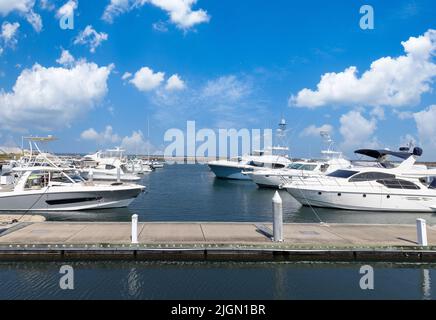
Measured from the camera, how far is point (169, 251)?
518 inches

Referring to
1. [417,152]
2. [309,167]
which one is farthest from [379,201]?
[309,167]

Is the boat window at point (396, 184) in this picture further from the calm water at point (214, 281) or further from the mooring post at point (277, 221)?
the mooring post at point (277, 221)

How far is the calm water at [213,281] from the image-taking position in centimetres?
1064

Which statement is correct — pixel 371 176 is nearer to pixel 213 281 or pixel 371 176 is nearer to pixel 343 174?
pixel 343 174

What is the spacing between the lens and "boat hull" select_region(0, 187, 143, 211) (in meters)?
24.3

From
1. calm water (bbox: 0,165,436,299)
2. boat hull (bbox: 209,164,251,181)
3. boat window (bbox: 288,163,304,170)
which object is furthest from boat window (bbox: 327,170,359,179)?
boat hull (bbox: 209,164,251,181)

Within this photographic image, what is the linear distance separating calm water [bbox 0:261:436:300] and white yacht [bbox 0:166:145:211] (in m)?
13.0

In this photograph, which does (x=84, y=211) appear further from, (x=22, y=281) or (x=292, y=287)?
(x=292, y=287)

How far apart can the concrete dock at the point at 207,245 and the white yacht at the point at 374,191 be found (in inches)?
521

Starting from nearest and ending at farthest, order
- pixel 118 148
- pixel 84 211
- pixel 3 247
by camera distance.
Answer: pixel 3 247 → pixel 84 211 → pixel 118 148

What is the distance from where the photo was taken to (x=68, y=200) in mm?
26109

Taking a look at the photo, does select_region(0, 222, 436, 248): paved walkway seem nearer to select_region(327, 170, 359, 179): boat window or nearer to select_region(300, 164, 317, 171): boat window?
select_region(327, 170, 359, 179): boat window
